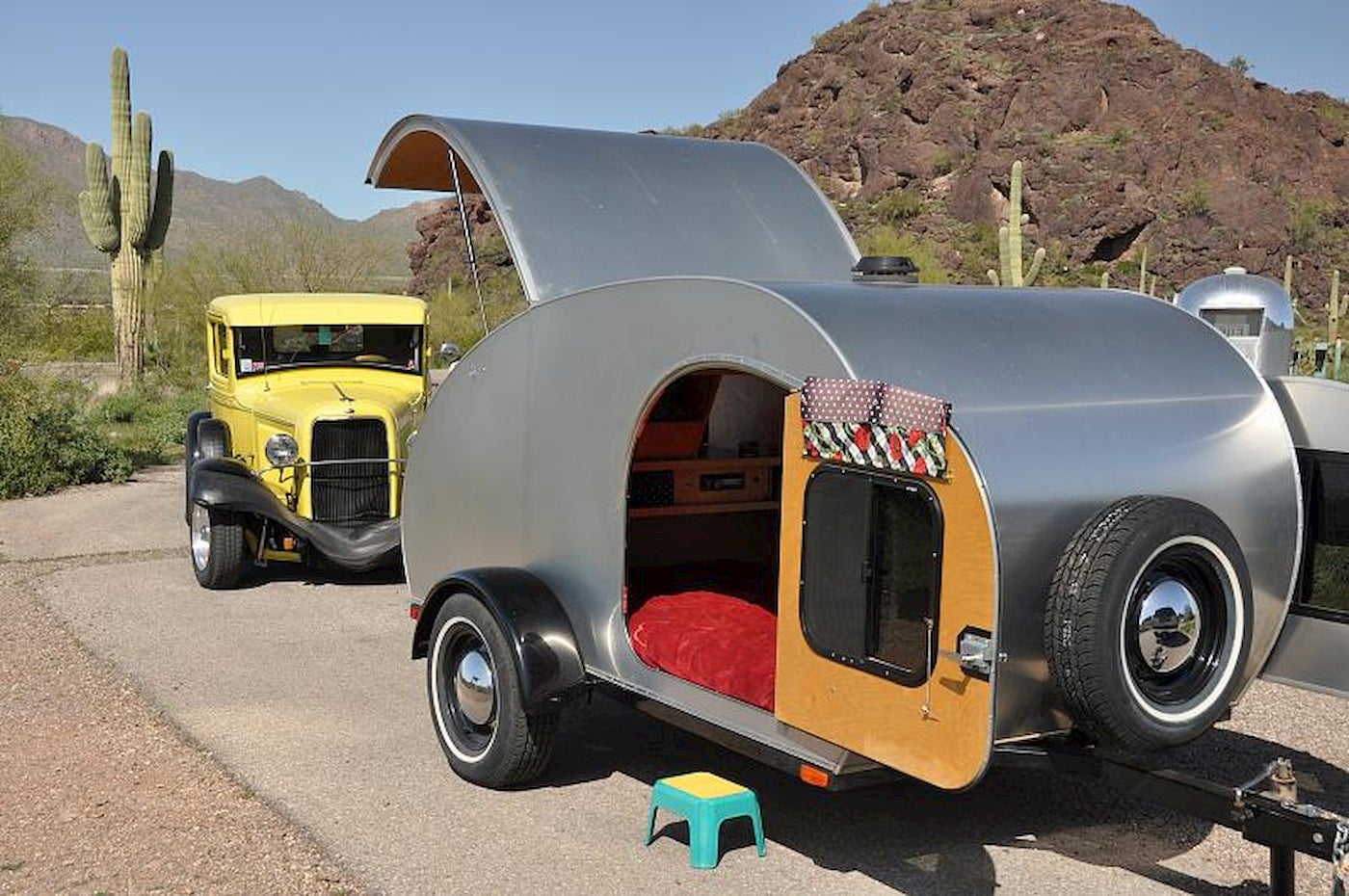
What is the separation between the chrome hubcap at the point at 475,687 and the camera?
248 inches

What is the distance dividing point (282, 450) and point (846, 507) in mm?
7367

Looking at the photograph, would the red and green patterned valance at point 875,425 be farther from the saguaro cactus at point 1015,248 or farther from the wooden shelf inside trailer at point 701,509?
the saguaro cactus at point 1015,248

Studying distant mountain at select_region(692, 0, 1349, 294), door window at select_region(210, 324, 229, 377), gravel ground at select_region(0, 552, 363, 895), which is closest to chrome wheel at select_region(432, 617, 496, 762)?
gravel ground at select_region(0, 552, 363, 895)

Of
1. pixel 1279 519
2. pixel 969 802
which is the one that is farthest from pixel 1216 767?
pixel 1279 519

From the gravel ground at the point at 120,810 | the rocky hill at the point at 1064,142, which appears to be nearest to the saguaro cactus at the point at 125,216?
the gravel ground at the point at 120,810

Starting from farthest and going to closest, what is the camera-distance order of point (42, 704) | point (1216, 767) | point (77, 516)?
point (77, 516), point (42, 704), point (1216, 767)

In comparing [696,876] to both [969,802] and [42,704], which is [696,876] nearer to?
[969,802]

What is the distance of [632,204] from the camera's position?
24.1 feet

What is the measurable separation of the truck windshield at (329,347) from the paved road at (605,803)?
124 inches

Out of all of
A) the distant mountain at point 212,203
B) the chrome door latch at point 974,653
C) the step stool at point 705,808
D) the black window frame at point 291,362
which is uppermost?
the distant mountain at point 212,203

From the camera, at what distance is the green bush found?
15.2 meters

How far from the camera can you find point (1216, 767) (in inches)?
267

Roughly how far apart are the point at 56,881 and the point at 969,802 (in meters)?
3.68

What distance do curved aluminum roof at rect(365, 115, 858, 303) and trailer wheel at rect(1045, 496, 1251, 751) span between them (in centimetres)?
307
